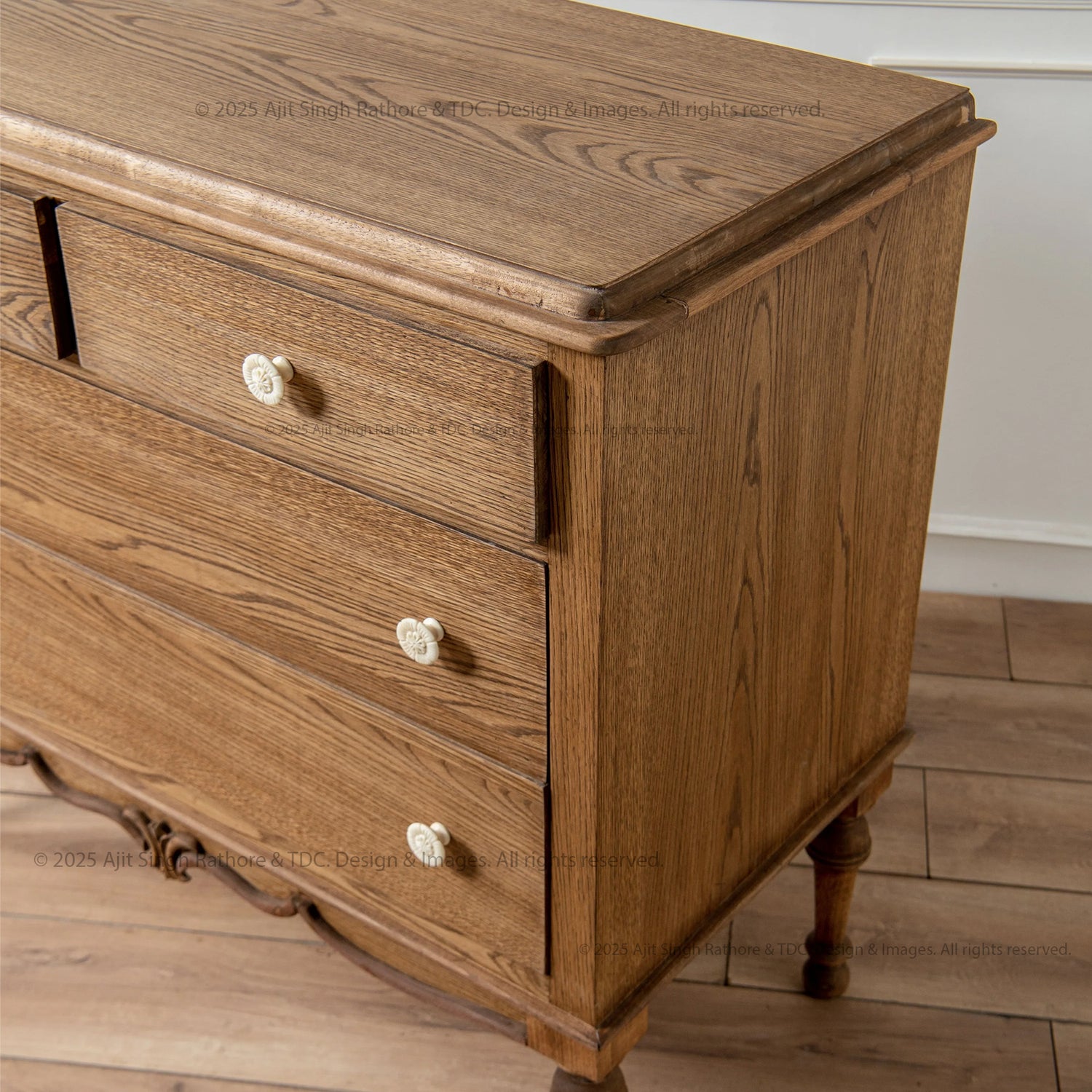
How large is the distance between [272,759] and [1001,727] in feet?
3.78

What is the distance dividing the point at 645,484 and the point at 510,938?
42cm

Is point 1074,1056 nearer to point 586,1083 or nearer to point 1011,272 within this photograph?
point 586,1083

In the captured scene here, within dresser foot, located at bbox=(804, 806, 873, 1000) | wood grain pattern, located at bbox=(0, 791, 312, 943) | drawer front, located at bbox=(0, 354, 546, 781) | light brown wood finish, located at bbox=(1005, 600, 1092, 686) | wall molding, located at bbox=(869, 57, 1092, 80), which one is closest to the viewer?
drawer front, located at bbox=(0, 354, 546, 781)

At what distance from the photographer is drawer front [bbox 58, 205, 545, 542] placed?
3.01ft

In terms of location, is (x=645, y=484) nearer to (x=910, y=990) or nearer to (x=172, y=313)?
(x=172, y=313)

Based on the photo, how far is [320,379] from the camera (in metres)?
1.01

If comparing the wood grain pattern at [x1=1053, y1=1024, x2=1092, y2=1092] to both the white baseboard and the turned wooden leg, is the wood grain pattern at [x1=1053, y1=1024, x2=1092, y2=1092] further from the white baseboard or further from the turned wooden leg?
the white baseboard

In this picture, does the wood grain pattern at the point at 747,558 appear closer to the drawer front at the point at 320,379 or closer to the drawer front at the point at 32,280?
the drawer front at the point at 320,379

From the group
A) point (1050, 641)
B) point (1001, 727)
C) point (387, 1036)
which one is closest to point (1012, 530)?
point (1050, 641)

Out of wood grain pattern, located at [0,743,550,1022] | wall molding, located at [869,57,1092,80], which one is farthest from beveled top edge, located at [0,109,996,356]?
wall molding, located at [869,57,1092,80]

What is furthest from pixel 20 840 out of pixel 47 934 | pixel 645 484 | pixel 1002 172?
pixel 1002 172

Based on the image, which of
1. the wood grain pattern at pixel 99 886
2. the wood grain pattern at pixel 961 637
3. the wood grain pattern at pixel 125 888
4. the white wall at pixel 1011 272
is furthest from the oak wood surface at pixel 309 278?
the wood grain pattern at pixel 961 637

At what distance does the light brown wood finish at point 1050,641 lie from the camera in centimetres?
211

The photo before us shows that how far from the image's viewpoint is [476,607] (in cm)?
101
